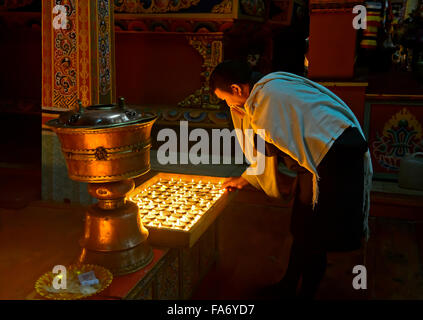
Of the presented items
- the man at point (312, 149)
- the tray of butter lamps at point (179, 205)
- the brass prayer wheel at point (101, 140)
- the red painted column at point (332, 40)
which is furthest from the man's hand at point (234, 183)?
the red painted column at point (332, 40)

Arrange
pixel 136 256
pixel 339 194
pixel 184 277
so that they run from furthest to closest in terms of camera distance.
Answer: pixel 184 277 → pixel 339 194 → pixel 136 256

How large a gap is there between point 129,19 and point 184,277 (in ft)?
12.4

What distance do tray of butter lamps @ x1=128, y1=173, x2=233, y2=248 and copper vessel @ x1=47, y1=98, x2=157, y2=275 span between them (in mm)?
147

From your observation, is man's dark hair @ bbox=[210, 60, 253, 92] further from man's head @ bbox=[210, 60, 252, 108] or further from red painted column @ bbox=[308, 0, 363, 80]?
red painted column @ bbox=[308, 0, 363, 80]

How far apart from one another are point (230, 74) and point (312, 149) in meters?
0.59

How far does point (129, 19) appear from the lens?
223 inches

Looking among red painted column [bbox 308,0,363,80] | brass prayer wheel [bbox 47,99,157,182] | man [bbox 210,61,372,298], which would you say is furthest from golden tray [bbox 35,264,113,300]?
red painted column [bbox 308,0,363,80]

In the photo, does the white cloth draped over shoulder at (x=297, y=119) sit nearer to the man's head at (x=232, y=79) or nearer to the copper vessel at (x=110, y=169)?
the man's head at (x=232, y=79)

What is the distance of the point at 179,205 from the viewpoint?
287 centimetres

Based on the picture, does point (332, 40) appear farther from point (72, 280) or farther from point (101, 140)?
point (72, 280)

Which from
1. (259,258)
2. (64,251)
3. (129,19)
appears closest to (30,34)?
(129,19)

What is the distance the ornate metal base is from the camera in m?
2.23

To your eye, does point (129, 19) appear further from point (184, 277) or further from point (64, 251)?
point (184, 277)

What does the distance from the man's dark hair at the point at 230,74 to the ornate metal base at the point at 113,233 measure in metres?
0.74
